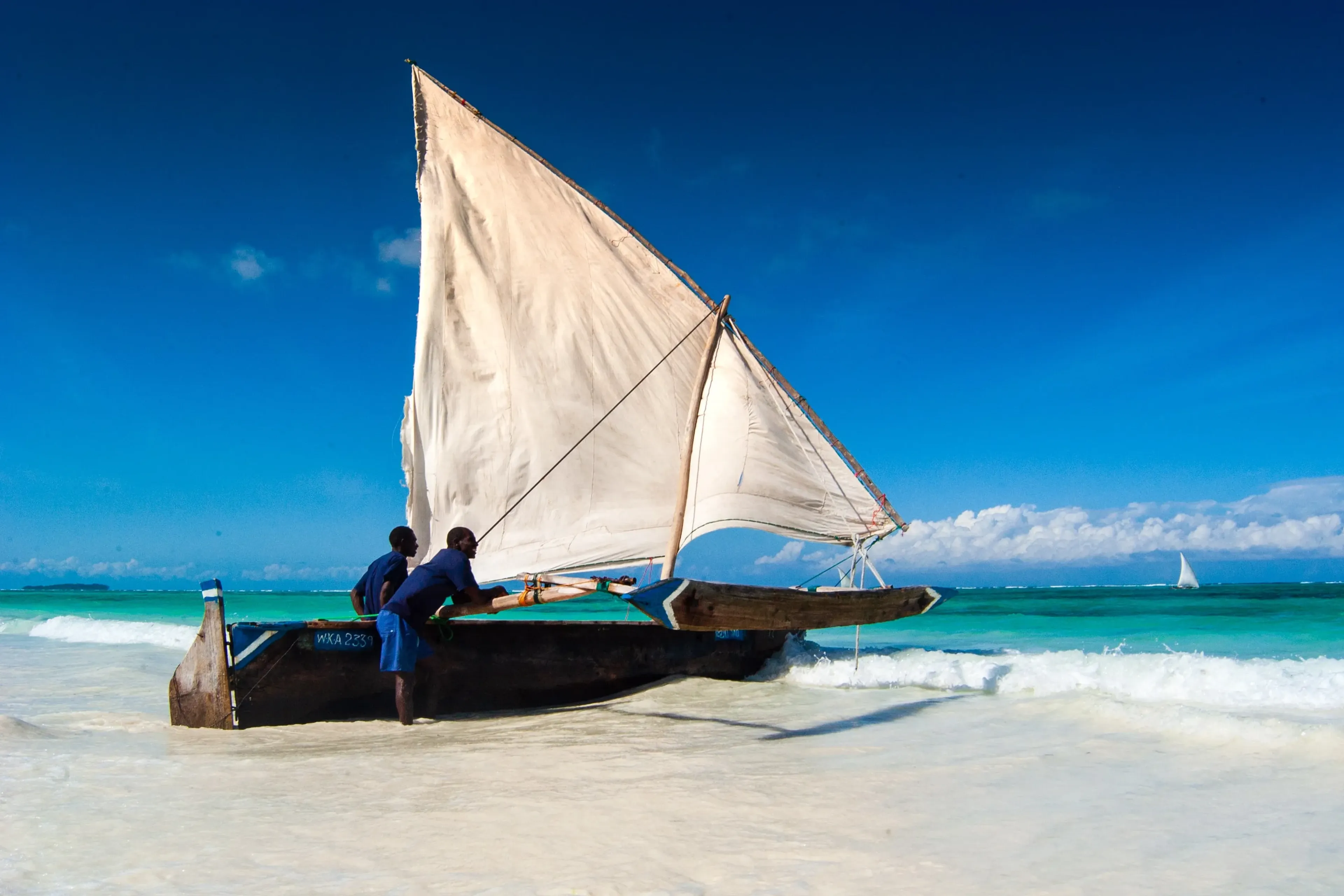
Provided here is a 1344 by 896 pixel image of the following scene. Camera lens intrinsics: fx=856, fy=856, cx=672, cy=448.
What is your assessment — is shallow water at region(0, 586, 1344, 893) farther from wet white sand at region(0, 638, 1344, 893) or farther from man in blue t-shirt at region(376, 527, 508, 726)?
man in blue t-shirt at region(376, 527, 508, 726)

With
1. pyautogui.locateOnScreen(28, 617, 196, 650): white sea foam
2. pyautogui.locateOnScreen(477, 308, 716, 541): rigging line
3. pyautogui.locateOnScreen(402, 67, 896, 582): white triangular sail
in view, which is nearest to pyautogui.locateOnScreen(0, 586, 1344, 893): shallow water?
pyautogui.locateOnScreen(402, 67, 896, 582): white triangular sail

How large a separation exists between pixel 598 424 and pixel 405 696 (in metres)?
3.49

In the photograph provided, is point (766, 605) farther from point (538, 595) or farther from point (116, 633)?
point (116, 633)

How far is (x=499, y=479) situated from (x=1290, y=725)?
23.7 feet

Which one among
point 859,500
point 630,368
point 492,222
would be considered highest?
point 492,222

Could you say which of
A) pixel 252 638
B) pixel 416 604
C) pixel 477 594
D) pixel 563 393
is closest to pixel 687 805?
pixel 477 594

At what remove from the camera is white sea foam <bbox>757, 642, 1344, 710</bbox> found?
26.5ft

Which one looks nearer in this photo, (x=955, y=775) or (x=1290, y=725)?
(x=955, y=775)

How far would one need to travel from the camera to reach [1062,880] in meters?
3.32

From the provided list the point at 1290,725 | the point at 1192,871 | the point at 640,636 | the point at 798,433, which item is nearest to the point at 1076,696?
the point at 1290,725

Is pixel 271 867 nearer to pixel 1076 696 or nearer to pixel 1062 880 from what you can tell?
pixel 1062 880

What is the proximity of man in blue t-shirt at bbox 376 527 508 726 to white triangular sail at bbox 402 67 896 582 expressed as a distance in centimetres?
197

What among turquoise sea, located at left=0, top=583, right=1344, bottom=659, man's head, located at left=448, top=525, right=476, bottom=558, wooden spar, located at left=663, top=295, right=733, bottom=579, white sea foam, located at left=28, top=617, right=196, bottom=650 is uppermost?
wooden spar, located at left=663, top=295, right=733, bottom=579

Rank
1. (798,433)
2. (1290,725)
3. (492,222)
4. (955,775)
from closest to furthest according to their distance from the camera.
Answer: (955,775), (1290,725), (798,433), (492,222)
